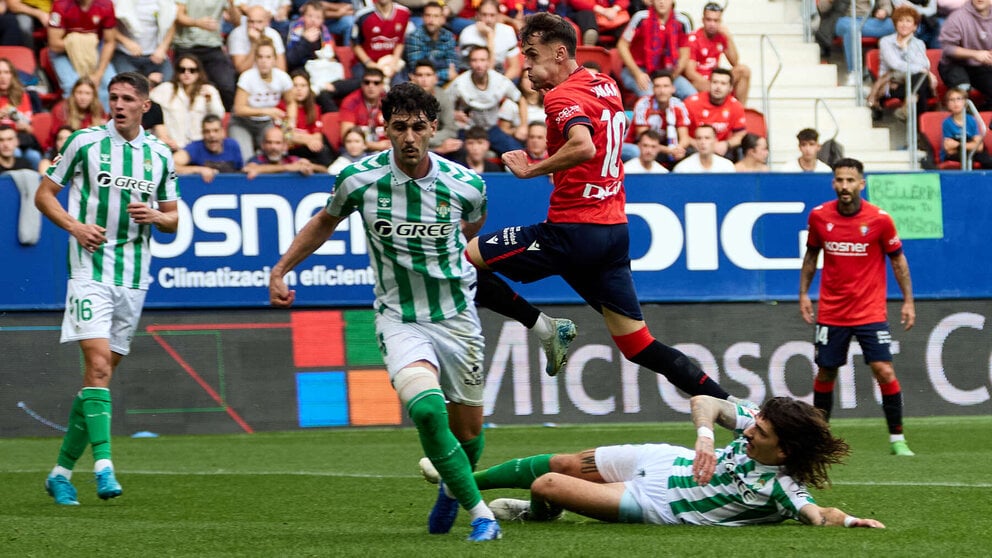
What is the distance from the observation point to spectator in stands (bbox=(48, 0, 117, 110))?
1512 cm

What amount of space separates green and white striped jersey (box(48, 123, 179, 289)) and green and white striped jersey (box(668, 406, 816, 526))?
3603mm

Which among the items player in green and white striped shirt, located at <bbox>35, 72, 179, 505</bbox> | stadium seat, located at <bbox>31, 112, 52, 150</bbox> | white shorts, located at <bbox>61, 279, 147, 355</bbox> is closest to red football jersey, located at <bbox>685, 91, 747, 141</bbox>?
stadium seat, located at <bbox>31, 112, 52, 150</bbox>

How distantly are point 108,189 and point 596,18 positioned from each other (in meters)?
9.67

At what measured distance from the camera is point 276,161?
1420 cm

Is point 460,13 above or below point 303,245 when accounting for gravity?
above

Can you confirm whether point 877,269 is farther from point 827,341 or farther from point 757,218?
point 757,218

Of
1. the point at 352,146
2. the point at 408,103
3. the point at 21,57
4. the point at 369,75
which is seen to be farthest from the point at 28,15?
the point at 408,103

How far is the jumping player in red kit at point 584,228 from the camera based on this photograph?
25.9ft

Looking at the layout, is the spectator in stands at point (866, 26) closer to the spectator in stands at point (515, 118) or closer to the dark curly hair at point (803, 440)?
the spectator in stands at point (515, 118)

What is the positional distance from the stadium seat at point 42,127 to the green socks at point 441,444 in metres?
9.33

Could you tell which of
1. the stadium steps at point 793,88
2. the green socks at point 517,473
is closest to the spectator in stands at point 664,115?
the stadium steps at point 793,88

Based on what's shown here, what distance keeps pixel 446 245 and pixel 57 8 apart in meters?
9.86

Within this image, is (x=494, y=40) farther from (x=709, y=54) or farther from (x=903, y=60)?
(x=903, y=60)

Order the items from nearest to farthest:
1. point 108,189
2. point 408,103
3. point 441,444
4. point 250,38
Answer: point 441,444, point 408,103, point 108,189, point 250,38
